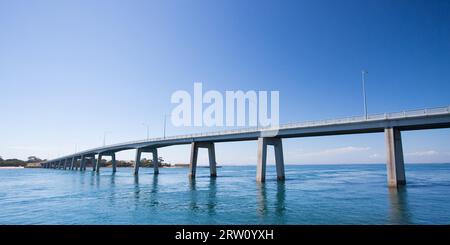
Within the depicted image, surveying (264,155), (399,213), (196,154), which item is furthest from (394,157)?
(196,154)

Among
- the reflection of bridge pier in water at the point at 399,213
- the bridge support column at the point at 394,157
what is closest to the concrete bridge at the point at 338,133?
the bridge support column at the point at 394,157

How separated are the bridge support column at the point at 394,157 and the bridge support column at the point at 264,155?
77.8 feet

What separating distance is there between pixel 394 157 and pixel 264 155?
81.6 ft

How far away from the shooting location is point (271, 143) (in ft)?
198

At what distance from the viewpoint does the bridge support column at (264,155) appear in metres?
58.2

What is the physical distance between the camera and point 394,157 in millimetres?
→ 39438

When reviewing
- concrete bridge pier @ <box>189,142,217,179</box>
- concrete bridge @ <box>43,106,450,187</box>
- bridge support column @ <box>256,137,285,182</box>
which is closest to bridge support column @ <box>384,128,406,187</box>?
concrete bridge @ <box>43,106,450,187</box>

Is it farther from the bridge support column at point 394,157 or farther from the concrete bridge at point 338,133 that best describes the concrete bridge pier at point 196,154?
the bridge support column at point 394,157

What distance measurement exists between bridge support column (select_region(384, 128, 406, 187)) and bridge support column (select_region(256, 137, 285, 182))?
77.8 ft

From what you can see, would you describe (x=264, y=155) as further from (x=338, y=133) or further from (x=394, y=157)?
(x=394, y=157)
